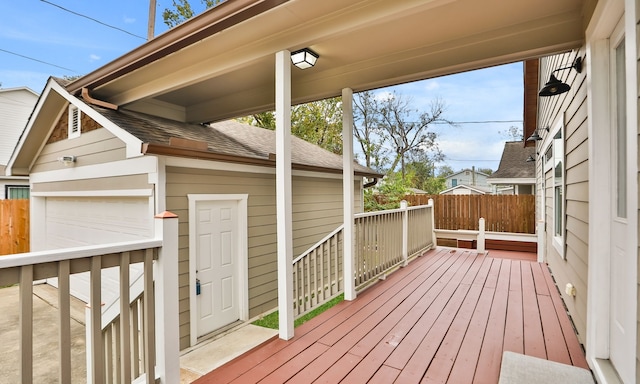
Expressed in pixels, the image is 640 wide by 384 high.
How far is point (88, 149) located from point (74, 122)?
0.79 m

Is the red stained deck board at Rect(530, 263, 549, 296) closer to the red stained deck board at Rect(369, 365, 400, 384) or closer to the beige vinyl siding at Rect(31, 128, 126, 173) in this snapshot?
the red stained deck board at Rect(369, 365, 400, 384)

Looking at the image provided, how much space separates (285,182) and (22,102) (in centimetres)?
1673

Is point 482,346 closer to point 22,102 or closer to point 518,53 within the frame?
point 518,53

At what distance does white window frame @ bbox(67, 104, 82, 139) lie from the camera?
5.16 metres

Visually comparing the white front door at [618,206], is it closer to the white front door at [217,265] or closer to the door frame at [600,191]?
the door frame at [600,191]

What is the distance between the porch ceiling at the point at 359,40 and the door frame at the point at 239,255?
1.62 meters

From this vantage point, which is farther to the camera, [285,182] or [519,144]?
[519,144]

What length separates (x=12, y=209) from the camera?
27.1ft

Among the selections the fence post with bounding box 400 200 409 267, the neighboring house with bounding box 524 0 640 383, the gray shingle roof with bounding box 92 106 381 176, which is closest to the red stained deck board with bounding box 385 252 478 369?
the neighboring house with bounding box 524 0 640 383

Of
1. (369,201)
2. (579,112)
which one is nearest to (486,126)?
(369,201)

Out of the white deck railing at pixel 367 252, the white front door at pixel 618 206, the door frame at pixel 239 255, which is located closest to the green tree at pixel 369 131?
the white deck railing at pixel 367 252

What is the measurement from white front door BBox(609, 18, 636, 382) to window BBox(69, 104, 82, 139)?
6807mm

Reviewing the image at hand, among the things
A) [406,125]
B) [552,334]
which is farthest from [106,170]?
[406,125]

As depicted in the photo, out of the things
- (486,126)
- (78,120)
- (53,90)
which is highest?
(486,126)
